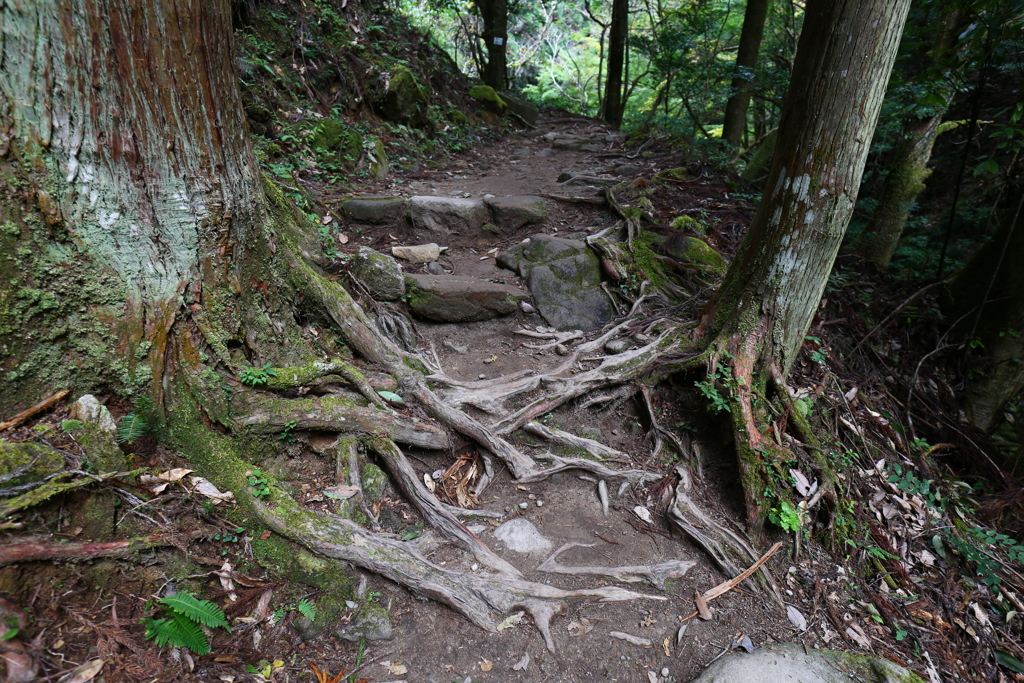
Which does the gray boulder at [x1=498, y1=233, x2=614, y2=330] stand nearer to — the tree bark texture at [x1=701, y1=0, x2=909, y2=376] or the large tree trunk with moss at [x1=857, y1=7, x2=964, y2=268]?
the tree bark texture at [x1=701, y1=0, x2=909, y2=376]

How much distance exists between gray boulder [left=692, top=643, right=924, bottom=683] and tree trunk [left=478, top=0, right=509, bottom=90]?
1347cm

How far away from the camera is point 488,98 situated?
11.5m

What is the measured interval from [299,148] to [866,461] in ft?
21.2

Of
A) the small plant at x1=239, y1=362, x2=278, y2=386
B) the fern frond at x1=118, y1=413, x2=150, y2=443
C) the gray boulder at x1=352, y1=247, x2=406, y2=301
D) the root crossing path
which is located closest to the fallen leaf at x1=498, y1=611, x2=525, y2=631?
the root crossing path

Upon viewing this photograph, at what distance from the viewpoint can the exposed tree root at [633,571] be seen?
2742 millimetres

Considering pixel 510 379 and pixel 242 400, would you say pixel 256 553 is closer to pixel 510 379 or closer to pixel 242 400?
pixel 242 400

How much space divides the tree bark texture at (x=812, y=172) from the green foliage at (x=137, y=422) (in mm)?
3633

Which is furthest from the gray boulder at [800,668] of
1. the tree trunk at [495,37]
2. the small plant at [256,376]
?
the tree trunk at [495,37]

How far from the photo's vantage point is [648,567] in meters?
2.82

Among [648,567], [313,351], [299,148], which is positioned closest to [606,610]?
[648,567]

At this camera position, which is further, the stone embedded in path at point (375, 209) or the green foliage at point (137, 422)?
the stone embedded in path at point (375, 209)

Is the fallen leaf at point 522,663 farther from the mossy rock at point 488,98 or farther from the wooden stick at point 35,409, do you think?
the mossy rock at point 488,98

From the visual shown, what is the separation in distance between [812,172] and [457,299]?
110 inches

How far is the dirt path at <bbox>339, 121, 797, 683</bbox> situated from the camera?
2299 mm
